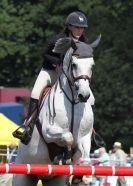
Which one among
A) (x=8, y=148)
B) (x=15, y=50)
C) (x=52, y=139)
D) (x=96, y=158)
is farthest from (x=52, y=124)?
(x=15, y=50)

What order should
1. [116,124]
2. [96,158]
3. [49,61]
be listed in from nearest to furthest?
[49,61] → [96,158] → [116,124]

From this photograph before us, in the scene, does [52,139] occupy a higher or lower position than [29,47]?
lower

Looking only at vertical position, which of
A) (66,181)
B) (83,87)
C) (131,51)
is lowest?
(66,181)

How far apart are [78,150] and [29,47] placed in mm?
38388

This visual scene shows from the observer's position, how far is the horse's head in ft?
37.5

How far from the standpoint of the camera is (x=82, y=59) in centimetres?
1177

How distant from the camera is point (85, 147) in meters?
11.8

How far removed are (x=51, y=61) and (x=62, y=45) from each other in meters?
0.48

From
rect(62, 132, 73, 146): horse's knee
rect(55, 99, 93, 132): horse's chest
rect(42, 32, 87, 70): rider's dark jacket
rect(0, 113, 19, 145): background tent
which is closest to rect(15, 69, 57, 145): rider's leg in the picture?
rect(42, 32, 87, 70): rider's dark jacket

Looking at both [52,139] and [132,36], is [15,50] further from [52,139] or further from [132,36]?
[52,139]

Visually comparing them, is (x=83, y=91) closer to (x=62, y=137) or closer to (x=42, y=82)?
(x=62, y=137)

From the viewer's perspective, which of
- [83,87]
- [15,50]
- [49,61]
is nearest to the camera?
[83,87]

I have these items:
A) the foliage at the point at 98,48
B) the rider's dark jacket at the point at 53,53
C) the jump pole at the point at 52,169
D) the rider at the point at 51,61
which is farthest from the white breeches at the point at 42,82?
the foliage at the point at 98,48

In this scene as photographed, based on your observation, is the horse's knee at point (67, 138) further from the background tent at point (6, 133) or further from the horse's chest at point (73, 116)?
the background tent at point (6, 133)
